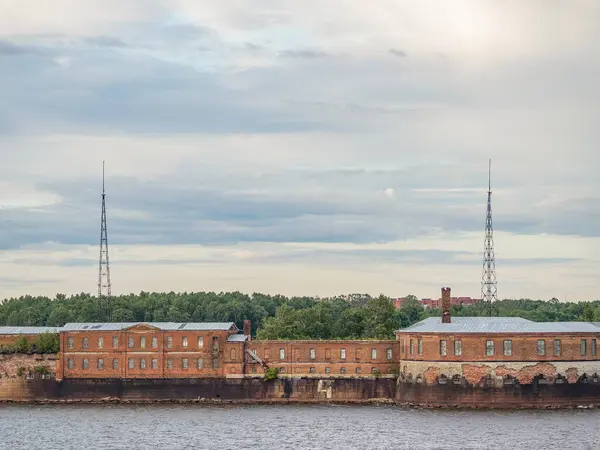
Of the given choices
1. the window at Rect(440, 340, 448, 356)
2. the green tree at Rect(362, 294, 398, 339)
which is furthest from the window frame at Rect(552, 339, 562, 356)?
the green tree at Rect(362, 294, 398, 339)

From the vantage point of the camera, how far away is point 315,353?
116062 mm

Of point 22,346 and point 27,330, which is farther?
point 27,330

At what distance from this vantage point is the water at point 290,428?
274 ft

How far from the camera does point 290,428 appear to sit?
92875 millimetres

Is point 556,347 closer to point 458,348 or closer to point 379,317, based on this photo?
point 458,348

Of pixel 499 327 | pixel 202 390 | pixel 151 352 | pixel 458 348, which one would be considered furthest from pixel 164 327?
pixel 499 327

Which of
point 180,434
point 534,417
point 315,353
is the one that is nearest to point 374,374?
point 315,353

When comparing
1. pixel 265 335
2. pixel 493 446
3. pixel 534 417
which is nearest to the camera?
pixel 493 446

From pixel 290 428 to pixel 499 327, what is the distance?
77.0 ft

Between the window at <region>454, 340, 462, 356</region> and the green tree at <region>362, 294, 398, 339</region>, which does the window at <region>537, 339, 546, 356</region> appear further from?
the green tree at <region>362, 294, 398, 339</region>

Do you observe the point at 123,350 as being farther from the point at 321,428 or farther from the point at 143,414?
the point at 321,428

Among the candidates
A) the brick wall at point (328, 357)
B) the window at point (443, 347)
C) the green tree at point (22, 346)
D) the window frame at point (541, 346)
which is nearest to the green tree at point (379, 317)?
the brick wall at point (328, 357)

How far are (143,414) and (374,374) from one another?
2169 centimetres

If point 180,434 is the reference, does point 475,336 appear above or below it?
above
